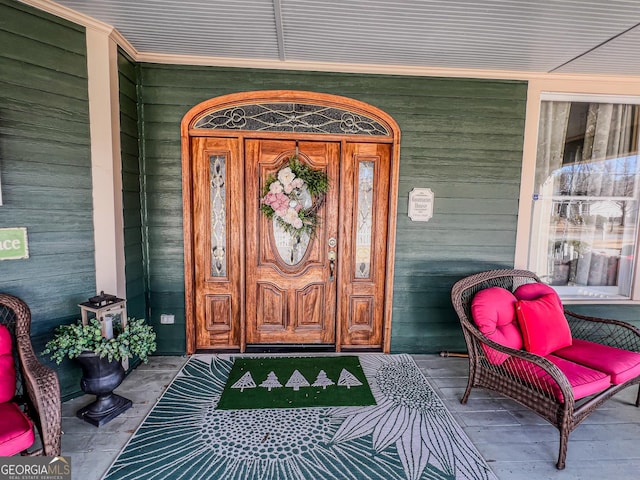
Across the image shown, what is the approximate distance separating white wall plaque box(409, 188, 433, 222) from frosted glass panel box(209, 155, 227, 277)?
181 centimetres

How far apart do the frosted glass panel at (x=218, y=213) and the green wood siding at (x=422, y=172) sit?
0.30 metres

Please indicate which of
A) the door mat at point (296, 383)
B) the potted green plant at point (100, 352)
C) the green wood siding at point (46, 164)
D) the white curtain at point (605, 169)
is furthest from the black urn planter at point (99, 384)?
the white curtain at point (605, 169)

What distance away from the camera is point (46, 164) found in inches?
94.6

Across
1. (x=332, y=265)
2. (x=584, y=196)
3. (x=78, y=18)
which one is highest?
(x=78, y=18)

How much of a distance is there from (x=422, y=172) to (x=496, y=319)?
1.50 m

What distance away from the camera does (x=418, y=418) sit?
243 centimetres

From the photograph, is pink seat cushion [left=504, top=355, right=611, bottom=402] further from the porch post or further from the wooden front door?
the porch post

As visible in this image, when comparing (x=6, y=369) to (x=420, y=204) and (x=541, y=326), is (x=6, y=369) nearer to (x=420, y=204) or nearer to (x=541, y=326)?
(x=420, y=204)

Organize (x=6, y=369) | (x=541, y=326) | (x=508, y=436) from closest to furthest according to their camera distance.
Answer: (x=6, y=369)
(x=508, y=436)
(x=541, y=326)

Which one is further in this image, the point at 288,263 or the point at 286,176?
the point at 288,263

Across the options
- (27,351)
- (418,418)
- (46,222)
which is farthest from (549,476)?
(46,222)

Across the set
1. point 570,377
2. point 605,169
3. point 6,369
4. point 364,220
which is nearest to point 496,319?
point 570,377

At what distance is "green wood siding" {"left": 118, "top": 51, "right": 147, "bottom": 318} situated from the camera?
2.88 meters

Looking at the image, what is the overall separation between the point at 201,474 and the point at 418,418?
1.46 meters
